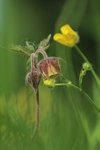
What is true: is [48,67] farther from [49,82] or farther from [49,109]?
[49,109]

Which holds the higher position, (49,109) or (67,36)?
(67,36)

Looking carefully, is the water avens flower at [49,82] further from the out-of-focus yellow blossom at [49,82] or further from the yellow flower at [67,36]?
the yellow flower at [67,36]

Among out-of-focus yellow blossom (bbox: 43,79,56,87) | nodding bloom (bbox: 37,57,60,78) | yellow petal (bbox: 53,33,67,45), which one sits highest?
yellow petal (bbox: 53,33,67,45)

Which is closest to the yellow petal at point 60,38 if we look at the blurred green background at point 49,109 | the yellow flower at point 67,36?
the yellow flower at point 67,36

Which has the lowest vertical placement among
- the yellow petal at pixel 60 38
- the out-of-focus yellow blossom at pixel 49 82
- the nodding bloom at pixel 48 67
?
the out-of-focus yellow blossom at pixel 49 82

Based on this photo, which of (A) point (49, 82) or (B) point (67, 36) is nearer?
(A) point (49, 82)

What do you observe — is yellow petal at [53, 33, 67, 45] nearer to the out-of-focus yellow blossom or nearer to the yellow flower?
the yellow flower

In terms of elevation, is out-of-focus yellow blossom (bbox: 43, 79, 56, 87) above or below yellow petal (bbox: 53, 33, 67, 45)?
below

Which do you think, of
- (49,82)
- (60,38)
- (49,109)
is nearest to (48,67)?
(49,82)

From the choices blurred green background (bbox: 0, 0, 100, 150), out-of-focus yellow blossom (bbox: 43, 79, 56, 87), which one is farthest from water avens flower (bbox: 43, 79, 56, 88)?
blurred green background (bbox: 0, 0, 100, 150)

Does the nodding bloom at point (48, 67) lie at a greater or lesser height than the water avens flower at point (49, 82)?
greater
